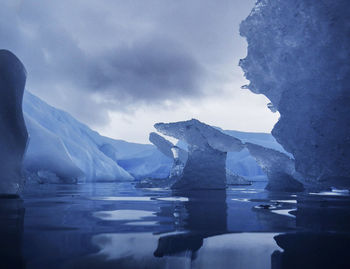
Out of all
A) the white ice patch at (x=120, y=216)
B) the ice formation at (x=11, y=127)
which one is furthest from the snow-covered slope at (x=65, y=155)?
the white ice patch at (x=120, y=216)

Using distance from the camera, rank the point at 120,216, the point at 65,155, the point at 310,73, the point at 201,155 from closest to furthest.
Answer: the point at 120,216, the point at 310,73, the point at 201,155, the point at 65,155

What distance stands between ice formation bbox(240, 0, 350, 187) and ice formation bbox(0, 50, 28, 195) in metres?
8.16

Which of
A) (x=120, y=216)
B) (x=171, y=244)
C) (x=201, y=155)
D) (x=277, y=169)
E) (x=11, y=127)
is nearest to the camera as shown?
(x=171, y=244)

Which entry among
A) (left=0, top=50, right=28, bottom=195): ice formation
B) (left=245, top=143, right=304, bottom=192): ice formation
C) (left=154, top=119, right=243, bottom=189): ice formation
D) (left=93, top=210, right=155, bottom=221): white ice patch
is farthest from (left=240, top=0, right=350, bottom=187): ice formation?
(left=0, top=50, right=28, bottom=195): ice formation

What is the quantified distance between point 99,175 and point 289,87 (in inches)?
1110

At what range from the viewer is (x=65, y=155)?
2322 centimetres

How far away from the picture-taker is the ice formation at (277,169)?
1506 centimetres

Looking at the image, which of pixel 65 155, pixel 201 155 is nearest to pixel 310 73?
pixel 201 155

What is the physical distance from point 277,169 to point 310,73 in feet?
27.1

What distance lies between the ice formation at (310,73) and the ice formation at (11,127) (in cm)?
816

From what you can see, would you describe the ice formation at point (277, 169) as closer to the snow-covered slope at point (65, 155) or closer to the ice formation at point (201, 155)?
the ice formation at point (201, 155)

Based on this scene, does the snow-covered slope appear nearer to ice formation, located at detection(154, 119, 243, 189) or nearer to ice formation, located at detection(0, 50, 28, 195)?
ice formation, located at detection(154, 119, 243, 189)

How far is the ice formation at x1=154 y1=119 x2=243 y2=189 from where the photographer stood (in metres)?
16.7

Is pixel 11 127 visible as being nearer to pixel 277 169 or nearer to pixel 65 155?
pixel 277 169
